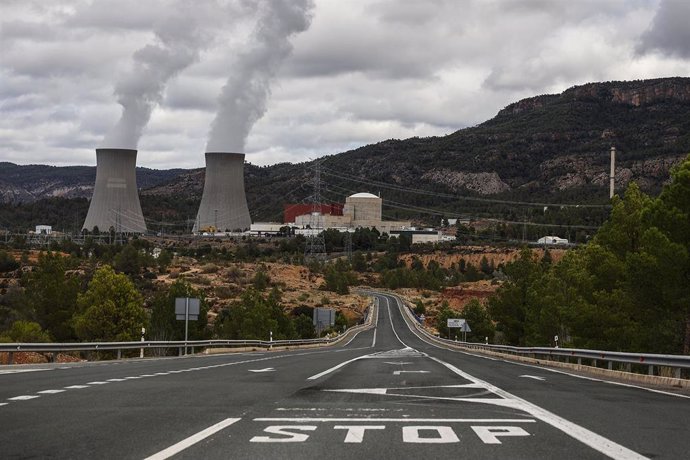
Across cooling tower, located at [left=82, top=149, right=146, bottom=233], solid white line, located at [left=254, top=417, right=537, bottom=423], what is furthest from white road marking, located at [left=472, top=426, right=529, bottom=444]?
cooling tower, located at [left=82, top=149, right=146, bottom=233]

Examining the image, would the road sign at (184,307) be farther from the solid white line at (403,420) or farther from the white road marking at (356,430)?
the white road marking at (356,430)

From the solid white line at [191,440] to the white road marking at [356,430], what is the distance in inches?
49.9

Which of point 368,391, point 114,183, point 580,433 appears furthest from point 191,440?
point 114,183

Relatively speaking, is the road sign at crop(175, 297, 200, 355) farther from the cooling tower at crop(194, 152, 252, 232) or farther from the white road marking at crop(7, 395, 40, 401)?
the cooling tower at crop(194, 152, 252, 232)

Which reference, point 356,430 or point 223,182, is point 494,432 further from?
point 223,182

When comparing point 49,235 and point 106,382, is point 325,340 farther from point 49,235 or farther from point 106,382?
point 49,235

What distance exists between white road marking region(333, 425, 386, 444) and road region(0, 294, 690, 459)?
1 cm

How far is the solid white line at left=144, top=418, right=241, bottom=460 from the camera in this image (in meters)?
7.60

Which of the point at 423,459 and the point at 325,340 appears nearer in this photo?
the point at 423,459

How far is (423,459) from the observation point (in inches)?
295

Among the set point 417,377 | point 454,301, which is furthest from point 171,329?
point 454,301

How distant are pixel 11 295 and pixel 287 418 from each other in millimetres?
77092

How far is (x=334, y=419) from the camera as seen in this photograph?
10.3 metres

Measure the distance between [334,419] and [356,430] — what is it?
3.44 ft
